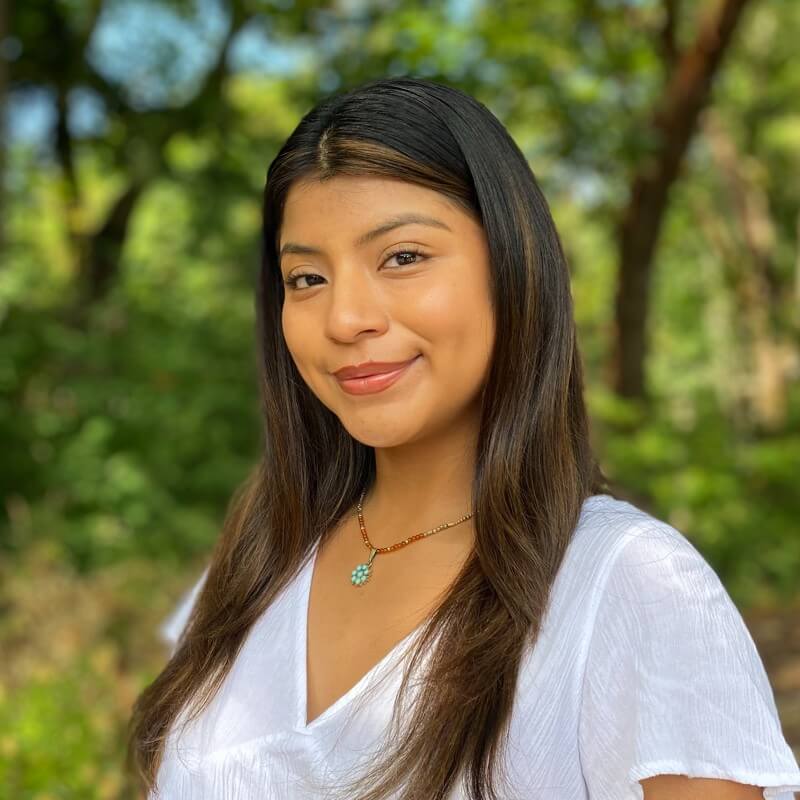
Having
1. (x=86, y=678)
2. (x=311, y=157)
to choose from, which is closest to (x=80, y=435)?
(x=86, y=678)

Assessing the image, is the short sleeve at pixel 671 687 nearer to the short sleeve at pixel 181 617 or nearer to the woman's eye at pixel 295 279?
the woman's eye at pixel 295 279

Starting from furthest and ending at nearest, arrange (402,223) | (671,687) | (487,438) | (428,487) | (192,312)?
(192,312) < (428,487) < (487,438) < (402,223) < (671,687)

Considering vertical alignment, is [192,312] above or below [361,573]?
above

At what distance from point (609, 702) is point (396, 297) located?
59 centimetres

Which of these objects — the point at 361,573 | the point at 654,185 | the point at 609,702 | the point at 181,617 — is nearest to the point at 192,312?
the point at 654,185

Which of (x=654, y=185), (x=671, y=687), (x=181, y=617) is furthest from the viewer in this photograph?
→ (x=654, y=185)

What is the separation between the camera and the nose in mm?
1506

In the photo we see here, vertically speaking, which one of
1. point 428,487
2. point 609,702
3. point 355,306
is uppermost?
point 355,306

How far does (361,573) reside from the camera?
5.78 feet

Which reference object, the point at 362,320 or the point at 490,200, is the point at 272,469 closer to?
the point at 362,320

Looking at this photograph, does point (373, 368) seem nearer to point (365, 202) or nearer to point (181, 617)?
point (365, 202)

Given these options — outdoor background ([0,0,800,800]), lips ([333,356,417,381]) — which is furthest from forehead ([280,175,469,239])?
outdoor background ([0,0,800,800])

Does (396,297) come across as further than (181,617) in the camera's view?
No

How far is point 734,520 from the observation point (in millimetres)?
7707
